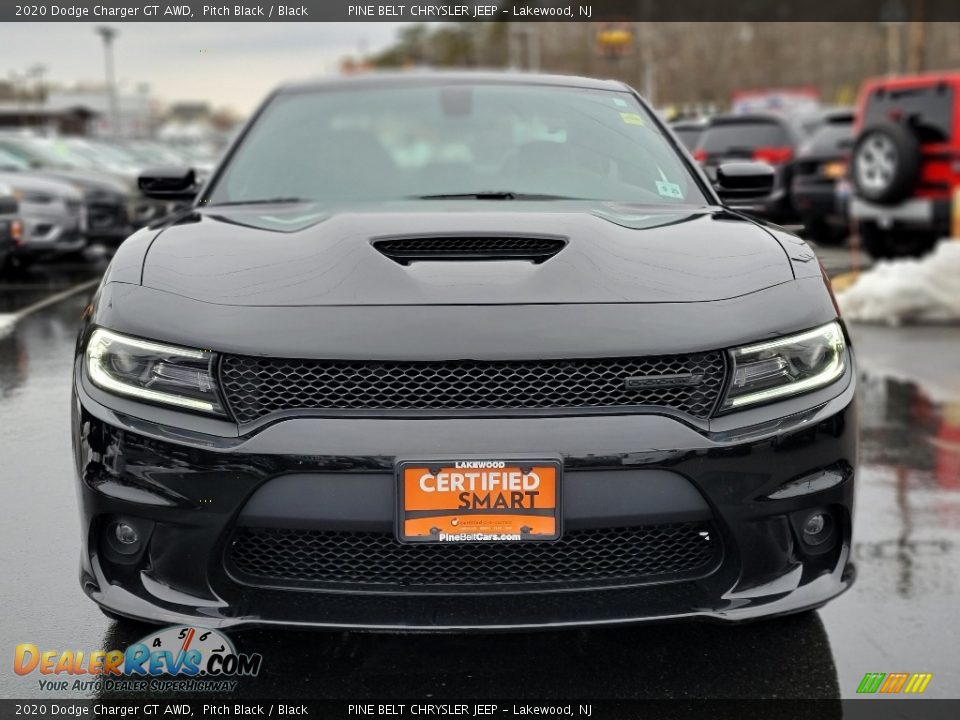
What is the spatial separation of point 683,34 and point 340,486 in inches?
3448

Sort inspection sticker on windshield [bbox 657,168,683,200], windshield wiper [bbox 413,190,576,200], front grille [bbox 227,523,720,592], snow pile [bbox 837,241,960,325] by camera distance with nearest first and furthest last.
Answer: front grille [bbox 227,523,720,592] < windshield wiper [bbox 413,190,576,200] < inspection sticker on windshield [bbox 657,168,683,200] < snow pile [bbox 837,241,960,325]

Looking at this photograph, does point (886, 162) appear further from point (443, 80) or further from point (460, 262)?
point (460, 262)

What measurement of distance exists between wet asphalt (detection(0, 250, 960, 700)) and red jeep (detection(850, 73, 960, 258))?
21.2ft

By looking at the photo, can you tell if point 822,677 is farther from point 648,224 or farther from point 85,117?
point 85,117

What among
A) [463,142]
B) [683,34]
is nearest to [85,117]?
[683,34]

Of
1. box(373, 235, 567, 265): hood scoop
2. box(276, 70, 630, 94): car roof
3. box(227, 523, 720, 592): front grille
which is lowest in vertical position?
box(227, 523, 720, 592): front grille

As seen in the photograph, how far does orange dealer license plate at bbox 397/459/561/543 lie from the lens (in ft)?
7.83

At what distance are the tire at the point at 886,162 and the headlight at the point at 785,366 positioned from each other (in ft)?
27.2

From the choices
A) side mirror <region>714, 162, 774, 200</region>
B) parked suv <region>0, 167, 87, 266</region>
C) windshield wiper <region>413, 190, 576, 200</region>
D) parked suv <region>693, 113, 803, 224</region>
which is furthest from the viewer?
parked suv <region>693, 113, 803, 224</region>

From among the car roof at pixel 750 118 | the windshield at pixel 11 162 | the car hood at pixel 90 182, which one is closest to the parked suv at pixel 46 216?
the car hood at pixel 90 182

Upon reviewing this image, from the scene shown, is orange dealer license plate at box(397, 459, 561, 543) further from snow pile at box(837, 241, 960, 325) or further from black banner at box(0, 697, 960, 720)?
snow pile at box(837, 241, 960, 325)

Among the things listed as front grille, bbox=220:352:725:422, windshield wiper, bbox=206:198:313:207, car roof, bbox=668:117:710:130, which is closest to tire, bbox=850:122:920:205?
car roof, bbox=668:117:710:130

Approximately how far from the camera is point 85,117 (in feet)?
205

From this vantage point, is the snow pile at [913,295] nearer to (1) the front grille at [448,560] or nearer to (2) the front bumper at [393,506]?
(2) the front bumper at [393,506]
